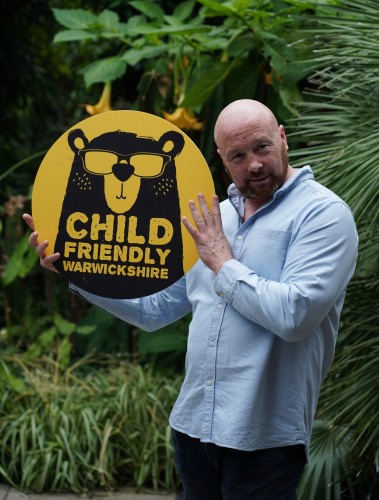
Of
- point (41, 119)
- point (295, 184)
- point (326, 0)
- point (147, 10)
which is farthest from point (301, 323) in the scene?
point (41, 119)

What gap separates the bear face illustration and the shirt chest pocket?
0.20 m

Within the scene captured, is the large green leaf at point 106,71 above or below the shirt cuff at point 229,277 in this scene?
above

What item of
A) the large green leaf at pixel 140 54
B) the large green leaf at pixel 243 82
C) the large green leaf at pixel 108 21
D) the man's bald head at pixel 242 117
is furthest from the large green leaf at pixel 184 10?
the man's bald head at pixel 242 117

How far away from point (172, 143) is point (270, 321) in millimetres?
540

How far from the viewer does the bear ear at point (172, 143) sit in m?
2.42

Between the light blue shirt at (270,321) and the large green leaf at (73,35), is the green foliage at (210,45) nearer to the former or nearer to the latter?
the large green leaf at (73,35)

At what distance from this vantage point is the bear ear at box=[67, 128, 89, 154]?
2.45 m

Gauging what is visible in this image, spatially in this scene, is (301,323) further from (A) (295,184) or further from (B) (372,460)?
(B) (372,460)

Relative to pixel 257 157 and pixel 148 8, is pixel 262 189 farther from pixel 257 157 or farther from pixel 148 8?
pixel 148 8

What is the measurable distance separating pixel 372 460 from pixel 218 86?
1.82 meters

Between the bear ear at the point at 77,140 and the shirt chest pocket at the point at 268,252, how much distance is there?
494 mm

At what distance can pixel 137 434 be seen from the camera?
4348 mm

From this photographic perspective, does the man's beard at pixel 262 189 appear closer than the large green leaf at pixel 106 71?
Yes

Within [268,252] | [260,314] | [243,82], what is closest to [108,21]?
[243,82]
